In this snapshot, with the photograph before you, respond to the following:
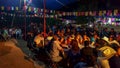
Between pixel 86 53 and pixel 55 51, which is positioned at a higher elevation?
pixel 86 53

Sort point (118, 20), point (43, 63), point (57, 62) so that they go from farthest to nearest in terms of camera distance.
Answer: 1. point (118, 20)
2. point (43, 63)
3. point (57, 62)

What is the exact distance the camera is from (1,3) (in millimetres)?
59625

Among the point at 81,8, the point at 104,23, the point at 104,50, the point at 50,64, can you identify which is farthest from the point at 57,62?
the point at 81,8

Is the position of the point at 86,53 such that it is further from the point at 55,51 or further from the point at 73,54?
the point at 55,51

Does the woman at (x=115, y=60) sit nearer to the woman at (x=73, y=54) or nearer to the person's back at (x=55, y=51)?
the woman at (x=73, y=54)

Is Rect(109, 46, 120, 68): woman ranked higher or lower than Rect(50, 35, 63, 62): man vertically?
higher

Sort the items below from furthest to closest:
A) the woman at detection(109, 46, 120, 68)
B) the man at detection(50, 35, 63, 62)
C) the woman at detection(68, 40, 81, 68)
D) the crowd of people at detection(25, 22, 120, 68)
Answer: the man at detection(50, 35, 63, 62), the woman at detection(68, 40, 81, 68), the crowd of people at detection(25, 22, 120, 68), the woman at detection(109, 46, 120, 68)

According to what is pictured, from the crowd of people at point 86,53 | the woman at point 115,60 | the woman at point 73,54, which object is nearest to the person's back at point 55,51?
the crowd of people at point 86,53

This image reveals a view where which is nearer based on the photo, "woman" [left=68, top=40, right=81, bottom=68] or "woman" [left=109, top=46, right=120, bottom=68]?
"woman" [left=109, top=46, right=120, bottom=68]

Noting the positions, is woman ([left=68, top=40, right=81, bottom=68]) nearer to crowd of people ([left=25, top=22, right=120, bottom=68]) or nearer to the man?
crowd of people ([left=25, top=22, right=120, bottom=68])

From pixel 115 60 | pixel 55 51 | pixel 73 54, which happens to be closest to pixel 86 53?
pixel 73 54

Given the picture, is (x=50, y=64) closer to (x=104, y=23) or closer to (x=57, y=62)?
(x=57, y=62)

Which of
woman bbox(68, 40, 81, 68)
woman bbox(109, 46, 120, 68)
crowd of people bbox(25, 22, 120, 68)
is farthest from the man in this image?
woman bbox(109, 46, 120, 68)

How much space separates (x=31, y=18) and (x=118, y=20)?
29.2 metres
